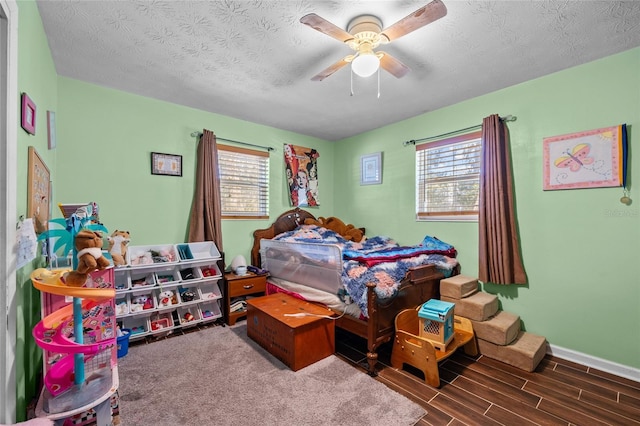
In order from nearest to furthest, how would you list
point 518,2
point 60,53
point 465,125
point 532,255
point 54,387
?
point 54,387
point 518,2
point 60,53
point 532,255
point 465,125

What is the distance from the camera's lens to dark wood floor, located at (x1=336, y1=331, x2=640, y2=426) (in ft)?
5.78

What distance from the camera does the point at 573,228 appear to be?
8.15 feet

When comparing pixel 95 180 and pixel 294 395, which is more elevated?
pixel 95 180

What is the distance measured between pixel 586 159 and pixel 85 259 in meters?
3.55

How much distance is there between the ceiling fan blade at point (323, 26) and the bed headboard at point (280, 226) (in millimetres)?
2756

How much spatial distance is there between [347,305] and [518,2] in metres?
2.47

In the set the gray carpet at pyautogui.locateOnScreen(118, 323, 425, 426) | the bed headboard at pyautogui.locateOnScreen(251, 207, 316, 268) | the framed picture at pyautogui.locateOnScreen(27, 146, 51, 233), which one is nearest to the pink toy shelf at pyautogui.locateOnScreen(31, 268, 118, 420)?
the framed picture at pyautogui.locateOnScreen(27, 146, 51, 233)

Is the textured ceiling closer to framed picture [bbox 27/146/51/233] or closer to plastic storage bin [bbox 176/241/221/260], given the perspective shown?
framed picture [bbox 27/146/51/233]

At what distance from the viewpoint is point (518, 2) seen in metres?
1.73

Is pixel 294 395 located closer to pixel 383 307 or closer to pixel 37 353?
pixel 383 307

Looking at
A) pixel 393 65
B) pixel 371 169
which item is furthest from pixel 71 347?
pixel 371 169

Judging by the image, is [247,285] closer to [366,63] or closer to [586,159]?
[366,63]

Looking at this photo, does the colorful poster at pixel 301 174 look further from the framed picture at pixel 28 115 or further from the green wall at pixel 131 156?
the framed picture at pixel 28 115

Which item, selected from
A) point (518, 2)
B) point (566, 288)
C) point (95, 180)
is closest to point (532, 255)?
point (566, 288)
